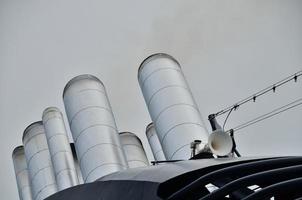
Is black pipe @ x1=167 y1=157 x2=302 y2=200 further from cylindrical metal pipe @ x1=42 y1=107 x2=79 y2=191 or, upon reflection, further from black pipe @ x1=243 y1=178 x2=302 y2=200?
cylindrical metal pipe @ x1=42 y1=107 x2=79 y2=191

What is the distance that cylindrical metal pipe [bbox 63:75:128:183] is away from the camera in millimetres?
21203

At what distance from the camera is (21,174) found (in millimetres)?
30016

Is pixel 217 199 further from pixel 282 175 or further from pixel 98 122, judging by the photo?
pixel 98 122

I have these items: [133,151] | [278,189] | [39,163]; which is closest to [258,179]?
[278,189]

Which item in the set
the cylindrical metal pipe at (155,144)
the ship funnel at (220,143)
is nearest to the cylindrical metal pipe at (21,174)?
the cylindrical metal pipe at (155,144)

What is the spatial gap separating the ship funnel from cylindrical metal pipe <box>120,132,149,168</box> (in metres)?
14.7

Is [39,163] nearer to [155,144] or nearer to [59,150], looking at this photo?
[59,150]

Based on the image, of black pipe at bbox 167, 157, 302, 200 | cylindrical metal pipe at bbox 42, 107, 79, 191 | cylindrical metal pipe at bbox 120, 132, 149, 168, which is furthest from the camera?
cylindrical metal pipe at bbox 120, 132, 149, 168

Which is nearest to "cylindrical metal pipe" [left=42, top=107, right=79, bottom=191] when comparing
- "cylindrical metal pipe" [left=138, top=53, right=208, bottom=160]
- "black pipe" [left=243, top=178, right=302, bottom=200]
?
"cylindrical metal pipe" [left=138, top=53, right=208, bottom=160]

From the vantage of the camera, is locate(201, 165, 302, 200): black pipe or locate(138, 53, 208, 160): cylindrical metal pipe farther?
locate(138, 53, 208, 160): cylindrical metal pipe

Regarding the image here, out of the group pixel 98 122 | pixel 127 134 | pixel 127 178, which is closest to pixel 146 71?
pixel 98 122

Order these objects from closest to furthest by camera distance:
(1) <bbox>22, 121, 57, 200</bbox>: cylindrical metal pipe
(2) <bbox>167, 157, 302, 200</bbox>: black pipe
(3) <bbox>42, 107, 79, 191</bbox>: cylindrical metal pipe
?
1. (2) <bbox>167, 157, 302, 200</bbox>: black pipe
2. (3) <bbox>42, 107, 79, 191</bbox>: cylindrical metal pipe
3. (1) <bbox>22, 121, 57, 200</bbox>: cylindrical metal pipe

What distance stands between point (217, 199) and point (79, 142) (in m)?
16.0

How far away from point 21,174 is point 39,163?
360cm
